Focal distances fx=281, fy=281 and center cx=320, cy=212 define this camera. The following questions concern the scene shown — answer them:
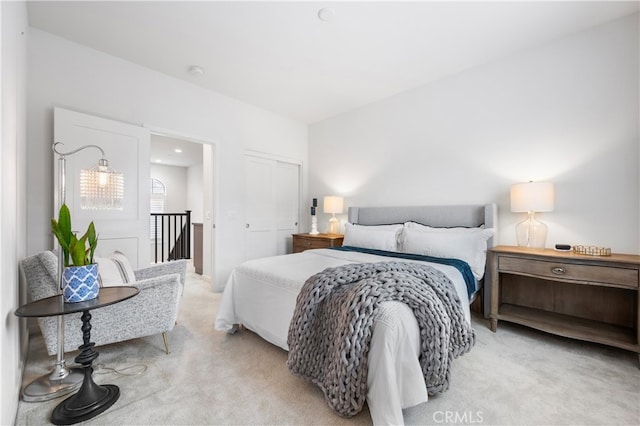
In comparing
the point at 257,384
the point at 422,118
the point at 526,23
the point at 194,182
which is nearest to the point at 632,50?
the point at 526,23

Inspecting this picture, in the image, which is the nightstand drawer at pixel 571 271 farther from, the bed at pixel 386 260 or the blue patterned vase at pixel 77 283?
the blue patterned vase at pixel 77 283

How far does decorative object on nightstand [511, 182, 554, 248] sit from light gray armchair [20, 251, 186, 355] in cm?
305

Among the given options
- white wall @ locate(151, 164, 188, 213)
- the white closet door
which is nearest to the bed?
the white closet door

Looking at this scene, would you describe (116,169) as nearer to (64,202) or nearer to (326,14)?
(64,202)

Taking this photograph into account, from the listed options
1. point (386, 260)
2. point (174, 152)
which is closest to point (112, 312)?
point (386, 260)

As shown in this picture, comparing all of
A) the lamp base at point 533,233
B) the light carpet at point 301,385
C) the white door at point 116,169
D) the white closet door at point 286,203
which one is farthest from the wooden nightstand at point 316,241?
the lamp base at point 533,233

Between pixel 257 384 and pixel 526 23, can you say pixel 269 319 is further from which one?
pixel 526 23

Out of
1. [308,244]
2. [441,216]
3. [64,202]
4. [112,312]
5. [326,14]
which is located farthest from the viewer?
[308,244]

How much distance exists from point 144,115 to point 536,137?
422 centimetres

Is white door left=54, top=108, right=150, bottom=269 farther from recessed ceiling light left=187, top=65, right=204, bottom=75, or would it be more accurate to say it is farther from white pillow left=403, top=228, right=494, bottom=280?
white pillow left=403, top=228, right=494, bottom=280

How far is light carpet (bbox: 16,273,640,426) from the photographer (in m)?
1.51

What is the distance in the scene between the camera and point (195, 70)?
129 inches

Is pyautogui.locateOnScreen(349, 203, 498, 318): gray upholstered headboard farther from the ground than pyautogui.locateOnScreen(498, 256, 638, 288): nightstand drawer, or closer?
farther from the ground

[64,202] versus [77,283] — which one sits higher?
[64,202]
